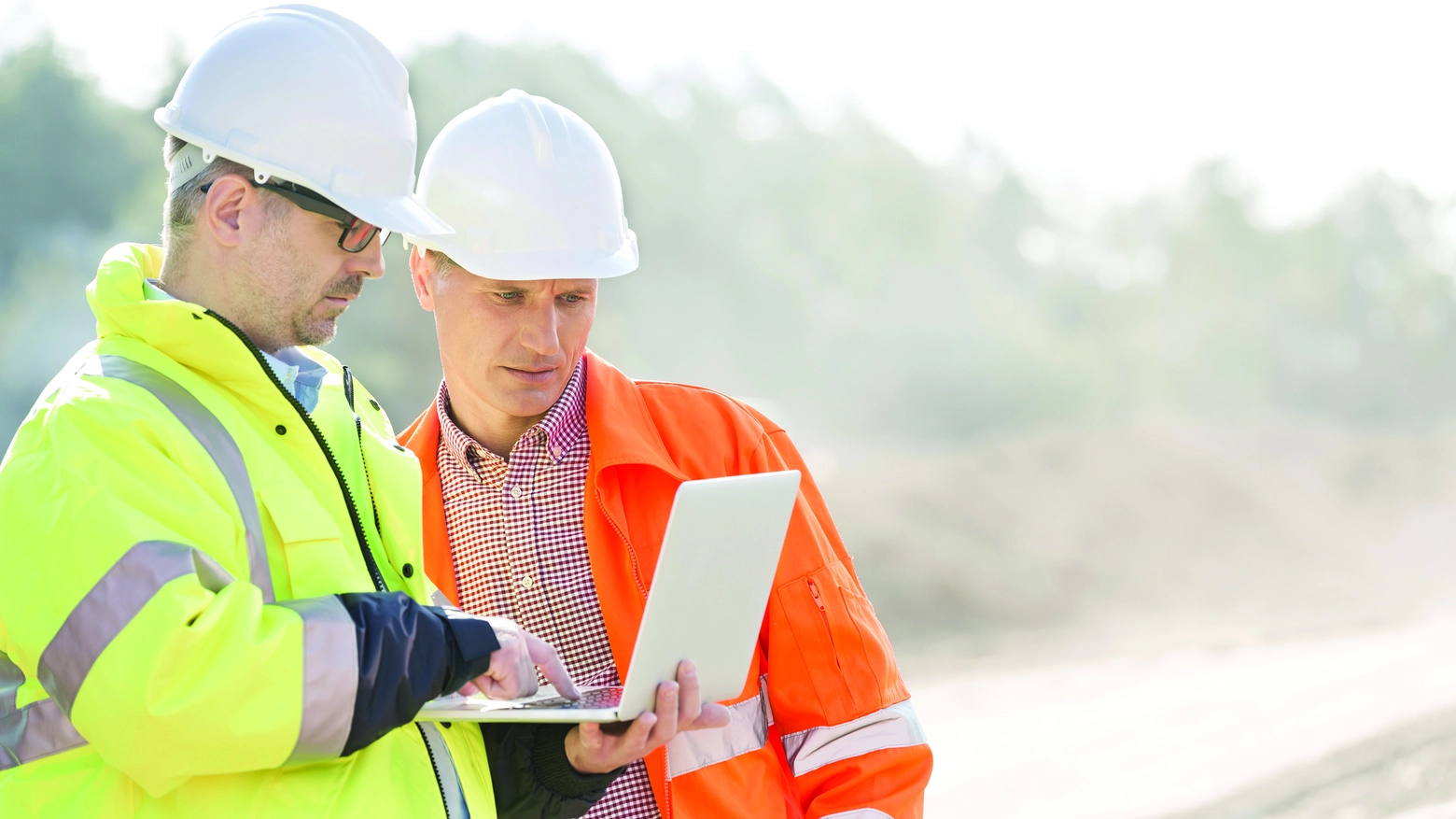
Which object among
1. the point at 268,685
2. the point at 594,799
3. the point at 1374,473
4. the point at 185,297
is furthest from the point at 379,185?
the point at 1374,473

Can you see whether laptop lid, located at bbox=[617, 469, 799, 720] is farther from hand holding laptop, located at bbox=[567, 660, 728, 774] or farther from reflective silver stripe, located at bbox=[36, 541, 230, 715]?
reflective silver stripe, located at bbox=[36, 541, 230, 715]

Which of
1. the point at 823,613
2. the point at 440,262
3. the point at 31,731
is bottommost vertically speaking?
the point at 31,731

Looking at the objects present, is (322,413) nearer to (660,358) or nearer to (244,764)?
(244,764)

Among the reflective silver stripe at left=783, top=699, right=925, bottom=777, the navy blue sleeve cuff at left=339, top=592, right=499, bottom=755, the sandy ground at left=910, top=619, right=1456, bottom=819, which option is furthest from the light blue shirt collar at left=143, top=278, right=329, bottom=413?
the sandy ground at left=910, top=619, right=1456, bottom=819

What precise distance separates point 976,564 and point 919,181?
49.3 ft

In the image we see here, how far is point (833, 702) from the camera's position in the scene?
250cm

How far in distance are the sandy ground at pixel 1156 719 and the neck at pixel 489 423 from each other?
622 cm

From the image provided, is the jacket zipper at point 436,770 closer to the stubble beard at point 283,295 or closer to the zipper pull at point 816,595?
the stubble beard at point 283,295

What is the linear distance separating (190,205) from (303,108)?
21 cm

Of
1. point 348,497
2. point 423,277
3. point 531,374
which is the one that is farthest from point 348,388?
point 423,277

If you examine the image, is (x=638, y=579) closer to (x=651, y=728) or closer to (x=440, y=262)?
(x=651, y=728)

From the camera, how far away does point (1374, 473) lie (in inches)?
1072

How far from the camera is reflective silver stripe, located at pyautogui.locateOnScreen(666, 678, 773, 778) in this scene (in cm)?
242

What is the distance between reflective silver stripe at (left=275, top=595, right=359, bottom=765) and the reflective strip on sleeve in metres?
0.27
